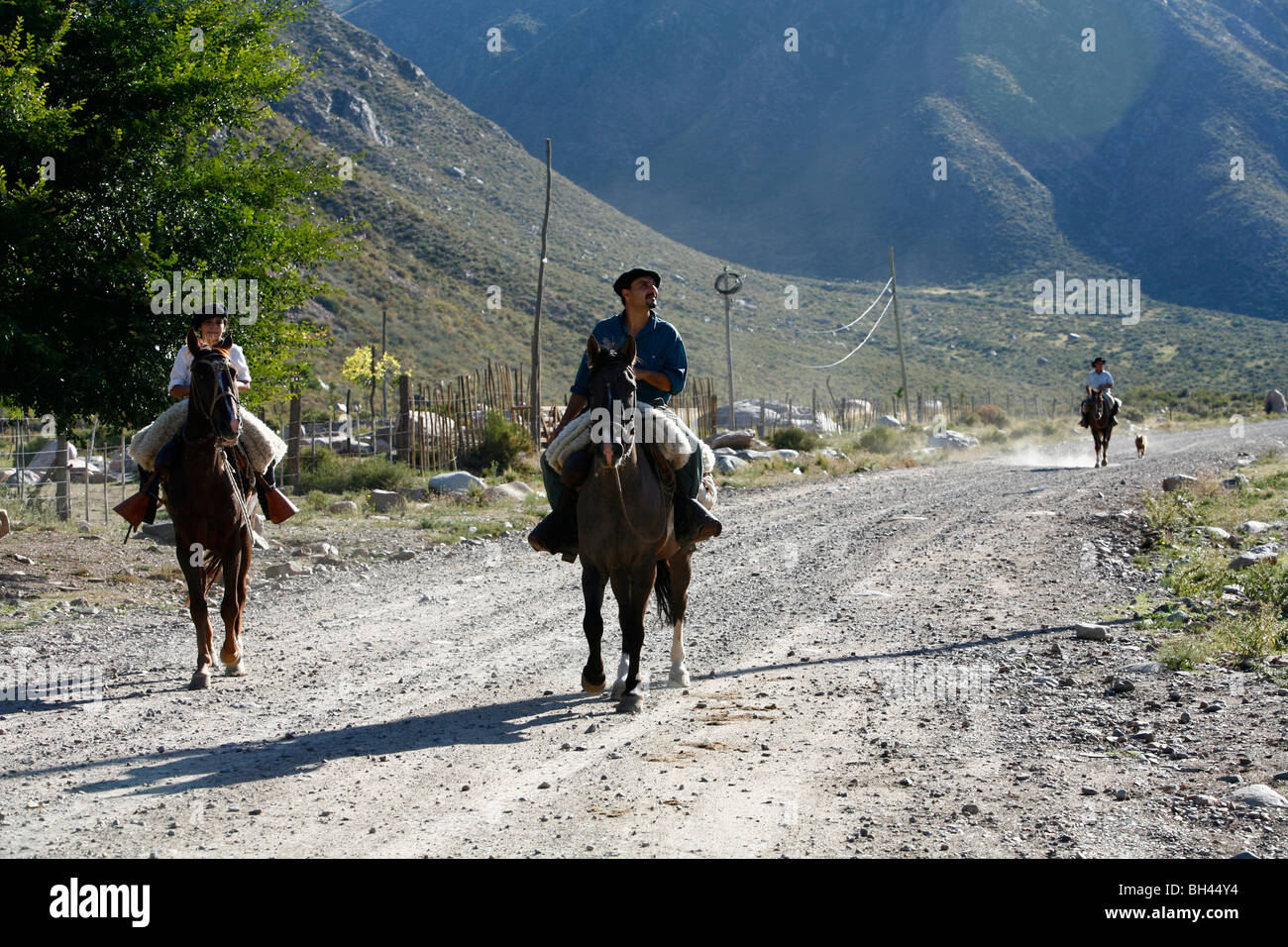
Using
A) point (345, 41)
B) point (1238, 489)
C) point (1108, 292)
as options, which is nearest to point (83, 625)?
point (1238, 489)

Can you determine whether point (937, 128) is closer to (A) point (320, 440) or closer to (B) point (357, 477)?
(A) point (320, 440)

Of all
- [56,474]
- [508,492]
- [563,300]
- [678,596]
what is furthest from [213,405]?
[563,300]

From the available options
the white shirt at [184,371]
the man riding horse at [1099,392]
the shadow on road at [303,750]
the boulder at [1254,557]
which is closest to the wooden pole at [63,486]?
the white shirt at [184,371]

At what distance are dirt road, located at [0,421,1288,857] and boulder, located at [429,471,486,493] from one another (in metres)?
8.80

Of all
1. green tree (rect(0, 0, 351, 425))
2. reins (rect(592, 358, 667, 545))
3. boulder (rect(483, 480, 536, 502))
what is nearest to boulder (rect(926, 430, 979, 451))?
boulder (rect(483, 480, 536, 502))

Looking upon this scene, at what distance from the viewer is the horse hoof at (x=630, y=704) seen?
704cm

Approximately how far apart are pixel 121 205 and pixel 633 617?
31.4 feet

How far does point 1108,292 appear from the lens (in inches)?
3499

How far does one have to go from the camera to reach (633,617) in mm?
7164

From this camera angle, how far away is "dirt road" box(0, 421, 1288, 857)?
15.8 ft

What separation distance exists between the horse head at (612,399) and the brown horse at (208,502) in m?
2.84

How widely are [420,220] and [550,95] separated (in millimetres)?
99548

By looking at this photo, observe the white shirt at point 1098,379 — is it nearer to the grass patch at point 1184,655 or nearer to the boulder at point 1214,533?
the boulder at point 1214,533

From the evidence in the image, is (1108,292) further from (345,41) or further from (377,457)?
(377,457)
